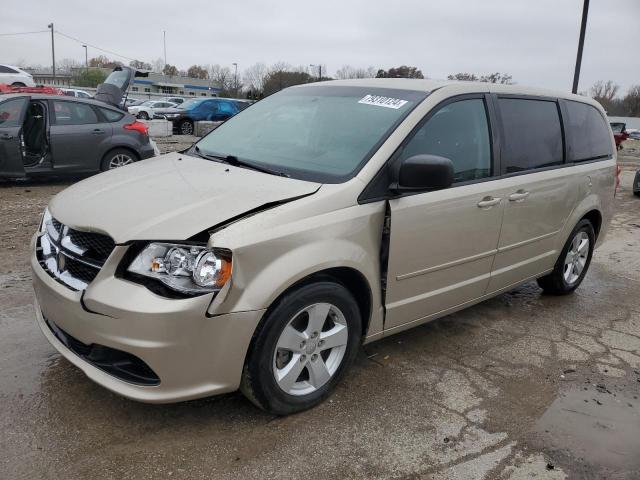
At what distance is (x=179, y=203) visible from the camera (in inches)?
103

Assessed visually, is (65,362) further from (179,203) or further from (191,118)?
(191,118)

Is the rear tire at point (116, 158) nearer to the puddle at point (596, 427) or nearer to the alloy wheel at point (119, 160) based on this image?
the alloy wheel at point (119, 160)

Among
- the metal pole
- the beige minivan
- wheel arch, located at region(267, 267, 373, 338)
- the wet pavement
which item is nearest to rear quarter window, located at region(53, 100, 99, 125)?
the wet pavement

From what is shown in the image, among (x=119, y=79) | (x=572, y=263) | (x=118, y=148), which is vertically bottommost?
(x=572, y=263)

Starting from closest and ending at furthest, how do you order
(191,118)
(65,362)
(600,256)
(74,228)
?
1. (74,228)
2. (65,362)
3. (600,256)
4. (191,118)

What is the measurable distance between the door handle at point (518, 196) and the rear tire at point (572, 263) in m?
1.11

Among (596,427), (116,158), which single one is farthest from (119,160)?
(596,427)

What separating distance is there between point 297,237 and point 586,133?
3.36m

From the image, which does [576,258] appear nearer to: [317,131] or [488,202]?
[488,202]

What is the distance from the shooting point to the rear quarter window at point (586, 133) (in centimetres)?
453

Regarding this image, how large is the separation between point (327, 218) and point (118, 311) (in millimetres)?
1061

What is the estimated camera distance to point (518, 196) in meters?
3.79

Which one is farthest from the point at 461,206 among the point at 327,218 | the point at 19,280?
the point at 19,280

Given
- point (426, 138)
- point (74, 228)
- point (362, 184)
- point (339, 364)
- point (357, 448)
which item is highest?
point (426, 138)
